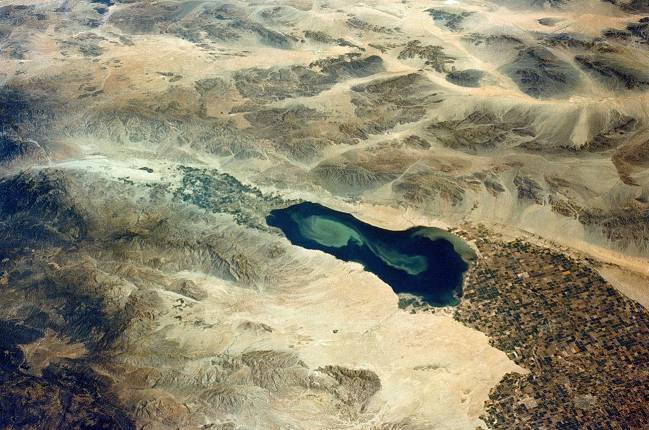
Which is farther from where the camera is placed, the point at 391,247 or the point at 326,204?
the point at 326,204

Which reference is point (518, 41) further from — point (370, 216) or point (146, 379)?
point (146, 379)

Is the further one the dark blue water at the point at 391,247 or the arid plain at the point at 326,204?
the dark blue water at the point at 391,247

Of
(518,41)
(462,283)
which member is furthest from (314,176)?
(518,41)

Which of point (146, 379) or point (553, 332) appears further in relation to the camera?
point (553, 332)

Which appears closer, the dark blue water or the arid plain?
the arid plain

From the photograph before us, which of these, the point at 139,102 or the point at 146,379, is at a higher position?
the point at 139,102

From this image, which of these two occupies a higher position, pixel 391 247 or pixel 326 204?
pixel 326 204

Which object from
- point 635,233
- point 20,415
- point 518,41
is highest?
point 518,41

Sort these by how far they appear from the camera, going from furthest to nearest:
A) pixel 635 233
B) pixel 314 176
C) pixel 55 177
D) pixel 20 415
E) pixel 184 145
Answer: pixel 184 145 → pixel 314 176 → pixel 55 177 → pixel 635 233 → pixel 20 415
